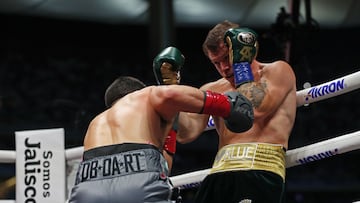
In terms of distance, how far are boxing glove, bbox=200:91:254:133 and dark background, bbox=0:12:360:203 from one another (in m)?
6.19

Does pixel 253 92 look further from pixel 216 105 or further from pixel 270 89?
pixel 216 105

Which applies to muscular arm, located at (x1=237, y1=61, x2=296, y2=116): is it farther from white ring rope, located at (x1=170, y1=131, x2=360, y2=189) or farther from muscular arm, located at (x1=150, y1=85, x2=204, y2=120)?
muscular arm, located at (x1=150, y1=85, x2=204, y2=120)

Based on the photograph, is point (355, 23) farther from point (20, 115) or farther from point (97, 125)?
point (97, 125)

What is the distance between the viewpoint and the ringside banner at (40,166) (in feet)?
9.18

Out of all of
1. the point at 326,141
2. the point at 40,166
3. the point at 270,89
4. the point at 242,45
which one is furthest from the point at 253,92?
the point at 40,166

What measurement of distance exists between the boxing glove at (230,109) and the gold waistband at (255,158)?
0.26m

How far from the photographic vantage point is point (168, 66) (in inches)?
89.1

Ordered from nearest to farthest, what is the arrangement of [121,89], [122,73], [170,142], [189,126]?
[121,89]
[170,142]
[189,126]
[122,73]

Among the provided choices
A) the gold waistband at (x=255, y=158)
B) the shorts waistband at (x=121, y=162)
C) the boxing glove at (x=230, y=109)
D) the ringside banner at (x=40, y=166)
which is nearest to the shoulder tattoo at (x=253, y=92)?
the gold waistband at (x=255, y=158)

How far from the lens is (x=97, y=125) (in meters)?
2.10

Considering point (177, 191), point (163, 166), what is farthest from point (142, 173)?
point (177, 191)

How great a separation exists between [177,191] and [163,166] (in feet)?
1.13

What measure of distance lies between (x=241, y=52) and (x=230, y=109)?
1.08ft

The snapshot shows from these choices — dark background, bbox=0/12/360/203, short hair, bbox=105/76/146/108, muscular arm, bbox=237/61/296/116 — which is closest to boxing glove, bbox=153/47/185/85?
short hair, bbox=105/76/146/108
